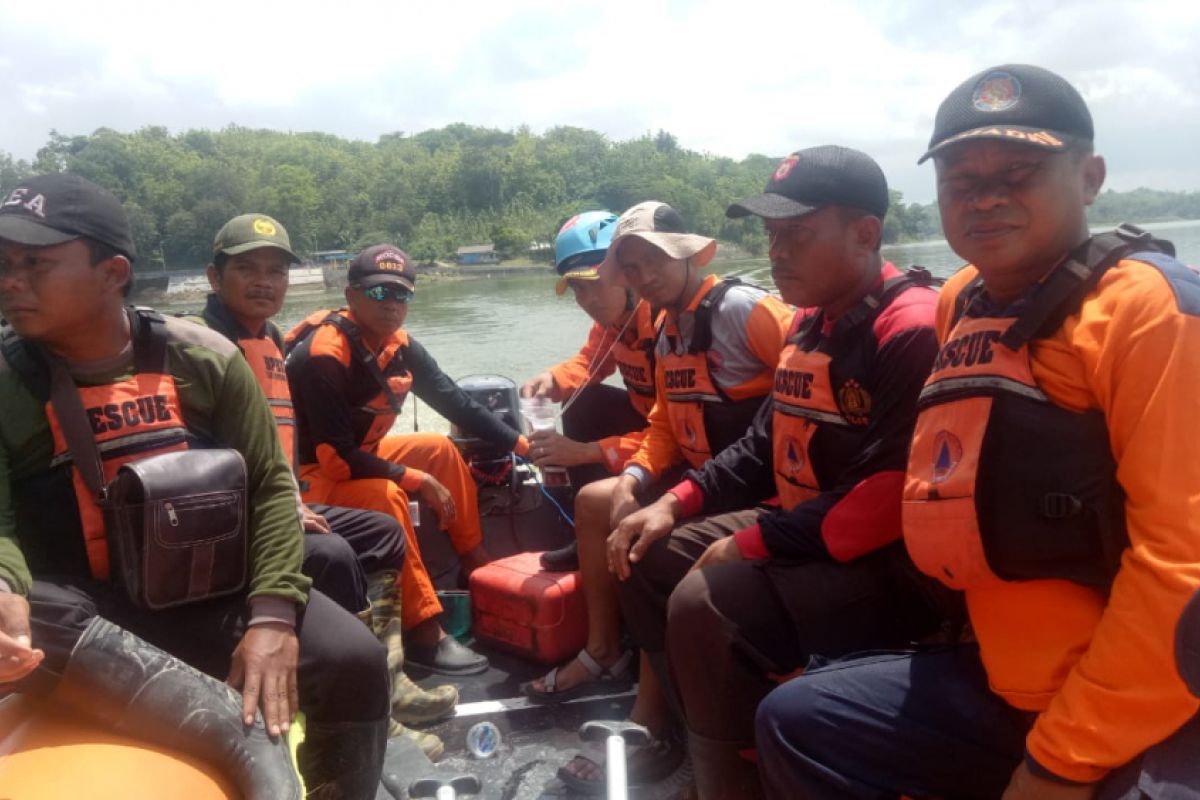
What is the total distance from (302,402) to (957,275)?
2695 mm

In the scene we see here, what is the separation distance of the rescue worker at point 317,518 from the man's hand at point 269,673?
2.12ft

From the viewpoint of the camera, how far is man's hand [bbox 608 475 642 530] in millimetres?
2785

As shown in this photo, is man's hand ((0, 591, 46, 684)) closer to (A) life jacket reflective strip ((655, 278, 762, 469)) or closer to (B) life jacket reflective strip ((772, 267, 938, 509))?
(B) life jacket reflective strip ((772, 267, 938, 509))

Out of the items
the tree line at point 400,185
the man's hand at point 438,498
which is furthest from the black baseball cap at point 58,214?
the tree line at point 400,185

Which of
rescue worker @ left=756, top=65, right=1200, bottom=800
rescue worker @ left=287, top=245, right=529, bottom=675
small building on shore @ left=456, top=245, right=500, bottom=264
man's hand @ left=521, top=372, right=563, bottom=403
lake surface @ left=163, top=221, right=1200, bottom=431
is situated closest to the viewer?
rescue worker @ left=756, top=65, right=1200, bottom=800

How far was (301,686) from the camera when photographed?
197 centimetres

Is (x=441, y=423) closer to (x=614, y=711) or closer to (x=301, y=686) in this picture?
(x=614, y=711)

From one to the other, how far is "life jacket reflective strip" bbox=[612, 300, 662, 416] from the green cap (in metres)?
1.47

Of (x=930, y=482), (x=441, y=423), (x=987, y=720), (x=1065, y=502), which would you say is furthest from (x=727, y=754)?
(x=441, y=423)

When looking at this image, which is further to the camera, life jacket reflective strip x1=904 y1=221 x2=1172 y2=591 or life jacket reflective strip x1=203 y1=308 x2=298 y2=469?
life jacket reflective strip x1=203 y1=308 x2=298 y2=469

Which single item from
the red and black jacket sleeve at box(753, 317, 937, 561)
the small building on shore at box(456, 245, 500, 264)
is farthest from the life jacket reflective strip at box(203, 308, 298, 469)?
the small building on shore at box(456, 245, 500, 264)

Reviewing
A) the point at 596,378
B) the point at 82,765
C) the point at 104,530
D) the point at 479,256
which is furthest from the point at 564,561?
the point at 479,256

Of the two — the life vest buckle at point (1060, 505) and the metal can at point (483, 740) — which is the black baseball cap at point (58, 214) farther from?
the life vest buckle at point (1060, 505)

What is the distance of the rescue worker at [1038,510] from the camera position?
124 cm
